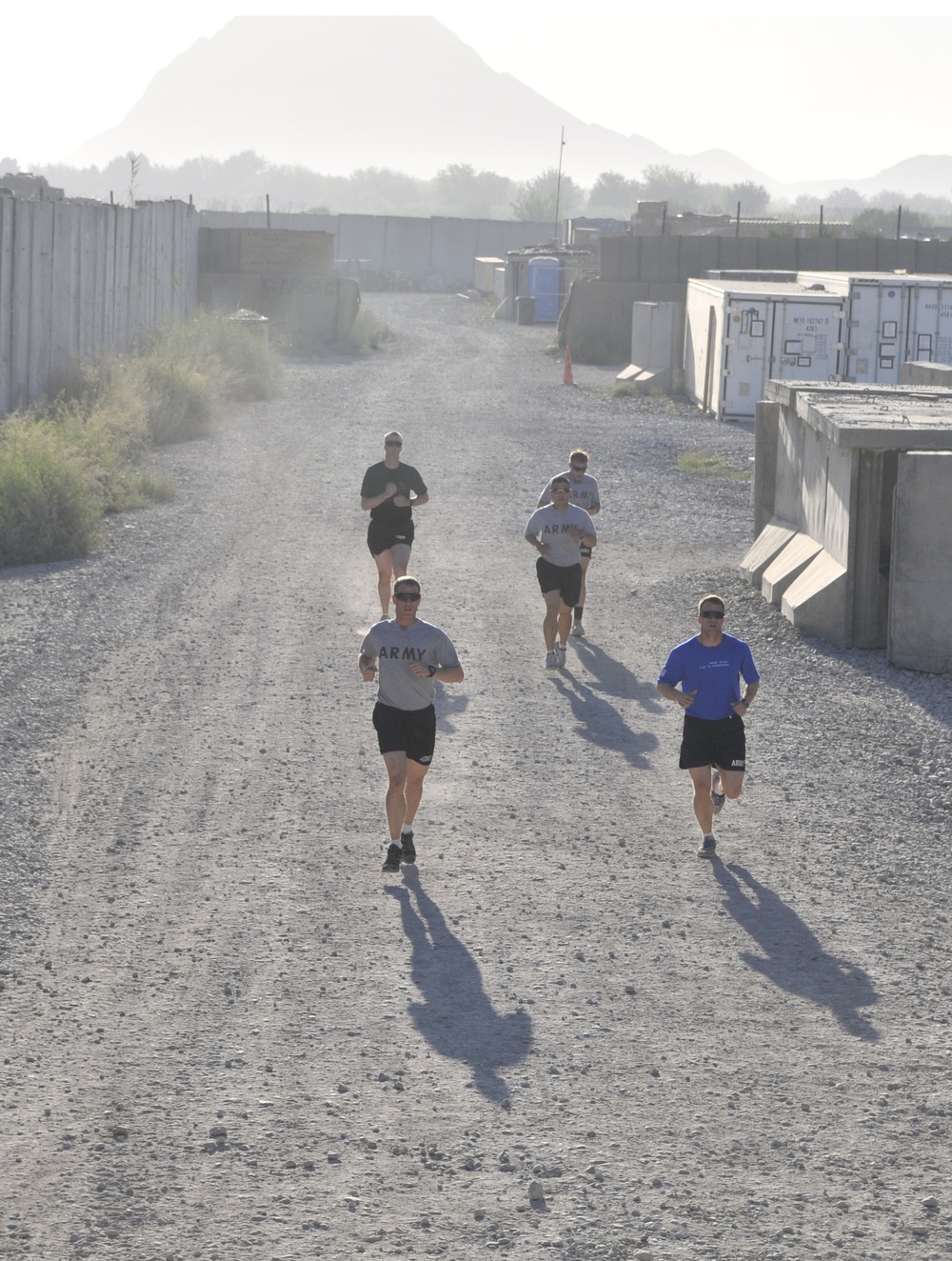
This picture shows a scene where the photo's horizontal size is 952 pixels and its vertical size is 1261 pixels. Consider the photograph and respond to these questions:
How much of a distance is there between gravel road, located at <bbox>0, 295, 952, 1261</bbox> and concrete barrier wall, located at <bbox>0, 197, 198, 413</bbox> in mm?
8907

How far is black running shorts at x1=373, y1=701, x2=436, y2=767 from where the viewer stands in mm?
8555

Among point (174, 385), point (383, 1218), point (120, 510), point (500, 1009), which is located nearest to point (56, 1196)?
point (383, 1218)

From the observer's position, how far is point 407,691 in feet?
28.1

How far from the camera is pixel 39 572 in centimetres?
1605

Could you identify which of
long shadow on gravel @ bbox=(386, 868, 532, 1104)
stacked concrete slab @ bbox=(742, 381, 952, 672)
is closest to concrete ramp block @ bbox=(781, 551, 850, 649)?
stacked concrete slab @ bbox=(742, 381, 952, 672)

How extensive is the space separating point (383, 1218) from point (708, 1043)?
6.13 feet

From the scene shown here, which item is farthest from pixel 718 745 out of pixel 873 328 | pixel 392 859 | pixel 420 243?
pixel 420 243

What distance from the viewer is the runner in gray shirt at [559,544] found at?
40.9 ft

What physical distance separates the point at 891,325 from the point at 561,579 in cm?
2001

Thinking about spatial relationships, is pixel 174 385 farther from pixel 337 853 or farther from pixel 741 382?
pixel 337 853

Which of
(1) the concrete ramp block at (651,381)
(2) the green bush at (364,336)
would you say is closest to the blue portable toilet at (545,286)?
(2) the green bush at (364,336)

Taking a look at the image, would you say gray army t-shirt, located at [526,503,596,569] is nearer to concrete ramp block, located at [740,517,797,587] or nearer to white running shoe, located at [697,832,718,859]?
concrete ramp block, located at [740,517,797,587]

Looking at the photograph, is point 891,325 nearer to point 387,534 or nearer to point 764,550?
point 764,550

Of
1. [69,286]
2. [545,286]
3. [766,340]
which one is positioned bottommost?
[766,340]
